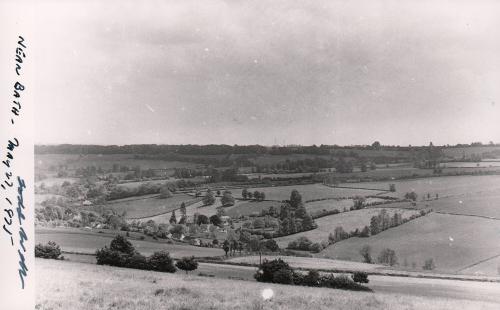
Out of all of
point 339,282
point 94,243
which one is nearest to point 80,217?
point 94,243

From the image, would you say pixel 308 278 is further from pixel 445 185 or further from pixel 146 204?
pixel 146 204

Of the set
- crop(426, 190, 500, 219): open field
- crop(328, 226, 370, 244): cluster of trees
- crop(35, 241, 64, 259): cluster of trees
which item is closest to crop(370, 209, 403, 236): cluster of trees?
crop(328, 226, 370, 244): cluster of trees

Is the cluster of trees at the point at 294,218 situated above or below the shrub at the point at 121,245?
above

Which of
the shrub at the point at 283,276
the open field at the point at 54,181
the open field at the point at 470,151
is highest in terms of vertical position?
the open field at the point at 470,151

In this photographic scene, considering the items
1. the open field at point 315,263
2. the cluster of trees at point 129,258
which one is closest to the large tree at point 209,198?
the open field at point 315,263

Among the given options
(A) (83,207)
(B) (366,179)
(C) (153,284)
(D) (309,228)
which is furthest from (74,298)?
(B) (366,179)

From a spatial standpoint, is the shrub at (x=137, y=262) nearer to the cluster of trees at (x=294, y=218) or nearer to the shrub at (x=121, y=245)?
the shrub at (x=121, y=245)
